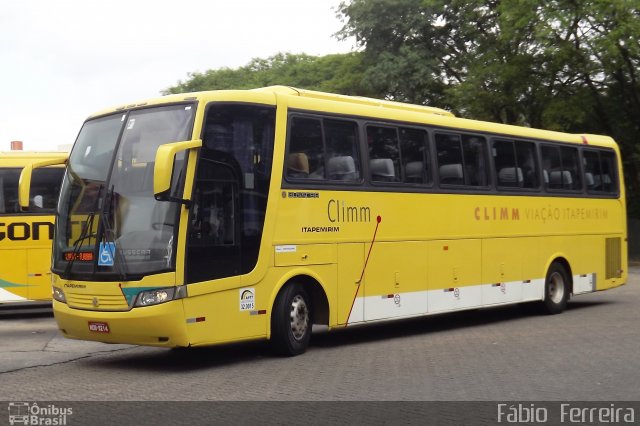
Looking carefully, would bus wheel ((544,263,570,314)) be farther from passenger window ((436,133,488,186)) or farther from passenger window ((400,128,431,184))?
passenger window ((400,128,431,184))

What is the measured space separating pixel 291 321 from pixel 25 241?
8937mm

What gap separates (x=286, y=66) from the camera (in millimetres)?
60875

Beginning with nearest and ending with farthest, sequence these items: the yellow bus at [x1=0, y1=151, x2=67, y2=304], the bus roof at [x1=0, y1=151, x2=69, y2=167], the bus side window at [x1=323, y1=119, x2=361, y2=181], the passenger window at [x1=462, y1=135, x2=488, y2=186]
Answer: the bus side window at [x1=323, y1=119, x2=361, y2=181]
the passenger window at [x1=462, y1=135, x2=488, y2=186]
the yellow bus at [x1=0, y1=151, x2=67, y2=304]
the bus roof at [x1=0, y1=151, x2=69, y2=167]

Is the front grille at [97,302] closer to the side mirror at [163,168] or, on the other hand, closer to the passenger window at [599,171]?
the side mirror at [163,168]

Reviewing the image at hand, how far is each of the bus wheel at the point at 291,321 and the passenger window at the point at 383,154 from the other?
95.2 inches

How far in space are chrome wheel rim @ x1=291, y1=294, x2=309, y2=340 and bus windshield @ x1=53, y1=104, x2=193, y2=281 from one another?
224cm

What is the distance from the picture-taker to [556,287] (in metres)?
18.6

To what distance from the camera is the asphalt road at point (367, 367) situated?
31.0ft

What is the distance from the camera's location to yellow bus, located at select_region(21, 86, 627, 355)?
11.0m

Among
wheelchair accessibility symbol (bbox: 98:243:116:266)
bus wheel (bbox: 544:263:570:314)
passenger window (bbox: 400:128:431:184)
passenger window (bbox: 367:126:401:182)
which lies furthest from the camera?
bus wheel (bbox: 544:263:570:314)

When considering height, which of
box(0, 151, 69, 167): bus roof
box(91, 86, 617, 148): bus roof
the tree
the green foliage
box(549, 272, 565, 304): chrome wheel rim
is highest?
the green foliage

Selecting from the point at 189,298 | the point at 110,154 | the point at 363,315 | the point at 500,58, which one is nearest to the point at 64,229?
the point at 110,154

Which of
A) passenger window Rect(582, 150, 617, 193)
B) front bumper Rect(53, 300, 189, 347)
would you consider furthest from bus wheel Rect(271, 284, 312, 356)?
passenger window Rect(582, 150, 617, 193)

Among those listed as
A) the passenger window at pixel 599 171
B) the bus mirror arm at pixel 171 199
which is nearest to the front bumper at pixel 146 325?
the bus mirror arm at pixel 171 199
